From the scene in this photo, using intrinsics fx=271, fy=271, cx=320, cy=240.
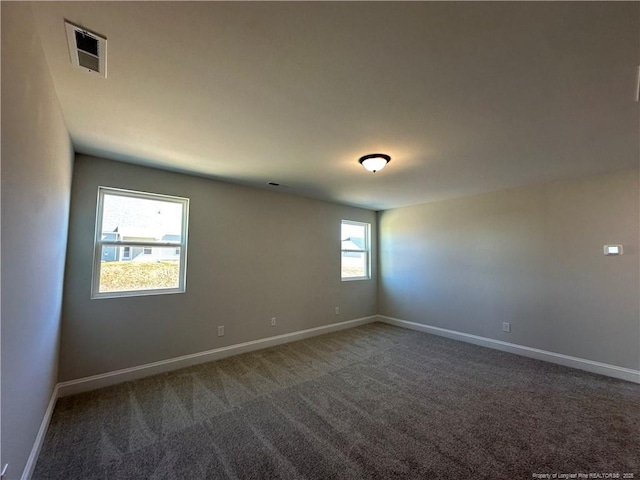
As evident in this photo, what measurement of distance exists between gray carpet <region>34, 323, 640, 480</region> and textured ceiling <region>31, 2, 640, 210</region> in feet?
7.95

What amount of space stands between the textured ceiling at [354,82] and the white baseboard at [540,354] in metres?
2.35

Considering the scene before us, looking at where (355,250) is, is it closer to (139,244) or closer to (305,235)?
(305,235)

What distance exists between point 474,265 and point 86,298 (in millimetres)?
5191

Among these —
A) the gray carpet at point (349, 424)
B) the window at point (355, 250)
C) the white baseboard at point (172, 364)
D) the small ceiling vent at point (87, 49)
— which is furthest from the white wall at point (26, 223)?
the window at point (355, 250)

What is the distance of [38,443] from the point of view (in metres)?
1.86

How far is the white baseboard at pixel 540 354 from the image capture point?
310 centimetres

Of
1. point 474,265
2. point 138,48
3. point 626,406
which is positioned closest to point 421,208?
point 474,265

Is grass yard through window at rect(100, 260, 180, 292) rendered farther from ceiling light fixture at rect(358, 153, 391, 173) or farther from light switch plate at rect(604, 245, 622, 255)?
light switch plate at rect(604, 245, 622, 255)

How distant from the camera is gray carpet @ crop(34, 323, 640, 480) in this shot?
1.79 meters

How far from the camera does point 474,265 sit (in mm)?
4414

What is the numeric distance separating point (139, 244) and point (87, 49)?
2.18 meters

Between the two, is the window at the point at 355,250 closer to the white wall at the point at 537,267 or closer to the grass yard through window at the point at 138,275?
the white wall at the point at 537,267

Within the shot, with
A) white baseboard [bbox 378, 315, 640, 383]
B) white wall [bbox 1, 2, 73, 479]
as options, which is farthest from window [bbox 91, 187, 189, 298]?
white baseboard [bbox 378, 315, 640, 383]

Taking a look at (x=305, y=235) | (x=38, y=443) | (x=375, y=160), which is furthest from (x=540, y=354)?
(x=38, y=443)
